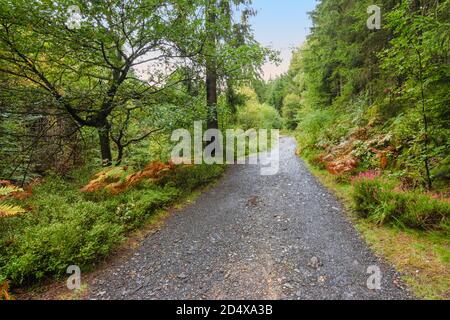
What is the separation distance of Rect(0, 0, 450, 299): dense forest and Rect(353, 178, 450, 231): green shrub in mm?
20

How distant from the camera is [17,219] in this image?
3.80 m

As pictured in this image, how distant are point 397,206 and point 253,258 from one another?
9.20ft

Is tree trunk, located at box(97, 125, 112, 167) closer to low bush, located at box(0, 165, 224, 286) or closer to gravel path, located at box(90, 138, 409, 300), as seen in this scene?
low bush, located at box(0, 165, 224, 286)

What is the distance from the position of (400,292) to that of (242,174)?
20.6 ft

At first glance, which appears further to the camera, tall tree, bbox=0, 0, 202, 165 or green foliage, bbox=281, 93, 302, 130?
green foliage, bbox=281, 93, 302, 130

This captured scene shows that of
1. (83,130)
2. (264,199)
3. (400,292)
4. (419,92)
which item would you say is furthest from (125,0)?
(400,292)

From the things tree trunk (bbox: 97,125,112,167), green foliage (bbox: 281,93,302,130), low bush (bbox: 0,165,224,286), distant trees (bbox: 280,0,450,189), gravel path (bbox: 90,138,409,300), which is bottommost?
gravel path (bbox: 90,138,409,300)

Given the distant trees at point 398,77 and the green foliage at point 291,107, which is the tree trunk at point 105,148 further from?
the green foliage at point 291,107

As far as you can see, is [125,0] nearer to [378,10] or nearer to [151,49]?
[151,49]

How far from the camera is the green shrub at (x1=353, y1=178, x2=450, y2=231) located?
3576mm

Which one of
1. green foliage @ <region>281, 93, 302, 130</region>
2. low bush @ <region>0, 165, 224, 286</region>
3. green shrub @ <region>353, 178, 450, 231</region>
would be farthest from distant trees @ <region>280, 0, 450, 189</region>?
green foliage @ <region>281, 93, 302, 130</region>

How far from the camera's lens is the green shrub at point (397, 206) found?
3576 millimetres

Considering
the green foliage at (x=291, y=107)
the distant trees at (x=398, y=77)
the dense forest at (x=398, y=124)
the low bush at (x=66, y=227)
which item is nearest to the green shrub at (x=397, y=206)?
the dense forest at (x=398, y=124)

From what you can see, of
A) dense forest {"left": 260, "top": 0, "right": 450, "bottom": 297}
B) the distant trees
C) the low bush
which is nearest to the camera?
the low bush
